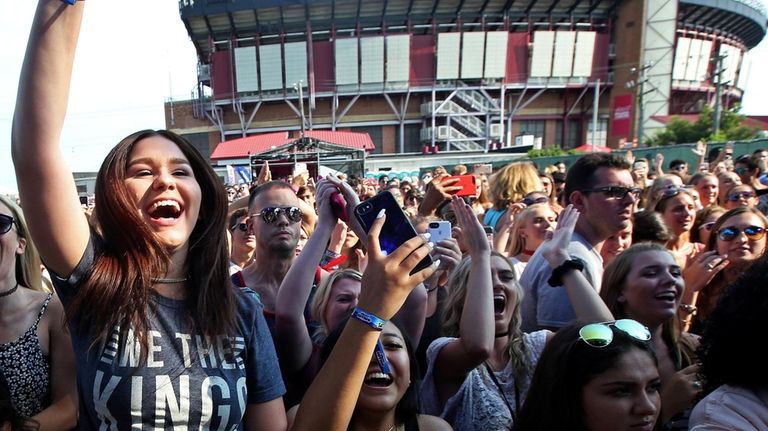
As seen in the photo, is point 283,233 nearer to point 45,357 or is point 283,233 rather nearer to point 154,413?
point 45,357

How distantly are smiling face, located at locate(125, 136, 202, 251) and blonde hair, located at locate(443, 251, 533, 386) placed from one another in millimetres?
1336

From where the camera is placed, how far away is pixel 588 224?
2990 millimetres

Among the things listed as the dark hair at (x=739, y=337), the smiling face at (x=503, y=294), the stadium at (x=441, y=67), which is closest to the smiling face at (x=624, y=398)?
the dark hair at (x=739, y=337)

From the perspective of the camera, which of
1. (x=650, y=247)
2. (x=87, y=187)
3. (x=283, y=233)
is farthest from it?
(x=87, y=187)

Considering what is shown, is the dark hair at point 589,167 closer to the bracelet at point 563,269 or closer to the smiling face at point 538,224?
the smiling face at point 538,224

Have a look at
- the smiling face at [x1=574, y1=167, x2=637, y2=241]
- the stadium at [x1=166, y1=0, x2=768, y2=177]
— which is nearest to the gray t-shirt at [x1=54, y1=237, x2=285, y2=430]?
the smiling face at [x1=574, y1=167, x2=637, y2=241]

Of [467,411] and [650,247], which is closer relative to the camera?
[467,411]

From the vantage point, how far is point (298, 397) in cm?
198

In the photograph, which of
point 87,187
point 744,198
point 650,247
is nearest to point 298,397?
point 650,247

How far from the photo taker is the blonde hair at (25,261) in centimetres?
199

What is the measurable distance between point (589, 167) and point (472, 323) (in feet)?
5.16

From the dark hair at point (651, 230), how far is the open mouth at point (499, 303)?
1732 millimetres

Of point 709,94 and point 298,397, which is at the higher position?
point 709,94

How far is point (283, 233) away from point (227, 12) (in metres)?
41.8
